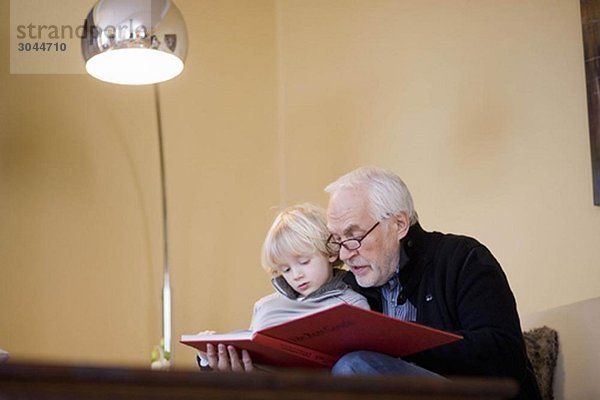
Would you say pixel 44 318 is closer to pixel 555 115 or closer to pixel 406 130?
pixel 406 130

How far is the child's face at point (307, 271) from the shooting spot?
7.93ft

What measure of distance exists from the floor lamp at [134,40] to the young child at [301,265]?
790 mm

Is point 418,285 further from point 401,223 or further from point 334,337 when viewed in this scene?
point 334,337

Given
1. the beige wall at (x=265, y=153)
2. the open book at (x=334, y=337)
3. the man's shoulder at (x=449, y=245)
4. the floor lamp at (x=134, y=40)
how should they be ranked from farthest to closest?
the beige wall at (x=265, y=153), the floor lamp at (x=134, y=40), the man's shoulder at (x=449, y=245), the open book at (x=334, y=337)

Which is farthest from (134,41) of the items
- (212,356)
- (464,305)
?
(464,305)

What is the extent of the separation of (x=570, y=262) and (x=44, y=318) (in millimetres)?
1938

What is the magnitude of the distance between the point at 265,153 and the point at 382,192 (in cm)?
178

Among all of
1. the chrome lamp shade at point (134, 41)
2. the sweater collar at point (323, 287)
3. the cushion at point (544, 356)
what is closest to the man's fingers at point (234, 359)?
the sweater collar at point (323, 287)

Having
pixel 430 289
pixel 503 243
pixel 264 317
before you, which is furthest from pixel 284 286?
pixel 503 243

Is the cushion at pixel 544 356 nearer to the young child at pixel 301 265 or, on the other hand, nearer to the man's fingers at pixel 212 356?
the young child at pixel 301 265

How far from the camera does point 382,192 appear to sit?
2330 millimetres

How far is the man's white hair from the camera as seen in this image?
2.32 m

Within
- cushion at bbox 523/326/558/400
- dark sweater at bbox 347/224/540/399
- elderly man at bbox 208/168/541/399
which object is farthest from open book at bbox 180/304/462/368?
cushion at bbox 523/326/558/400

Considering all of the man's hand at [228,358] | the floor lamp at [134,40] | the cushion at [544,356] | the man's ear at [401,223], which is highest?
the floor lamp at [134,40]
